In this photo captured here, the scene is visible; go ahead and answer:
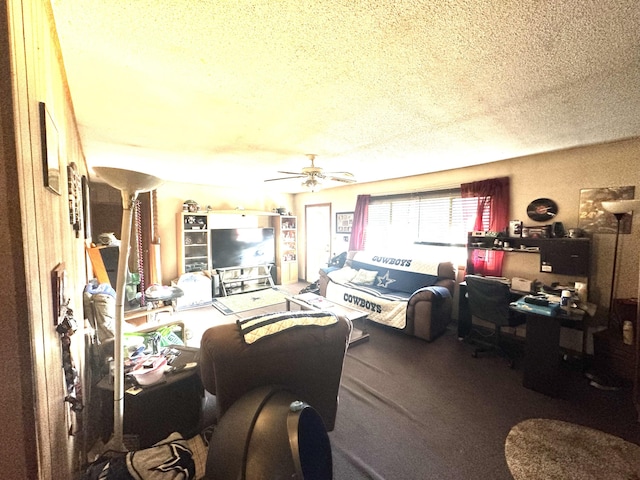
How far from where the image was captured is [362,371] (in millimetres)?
2568

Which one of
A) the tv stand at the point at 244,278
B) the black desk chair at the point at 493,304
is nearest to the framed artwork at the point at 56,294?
the black desk chair at the point at 493,304

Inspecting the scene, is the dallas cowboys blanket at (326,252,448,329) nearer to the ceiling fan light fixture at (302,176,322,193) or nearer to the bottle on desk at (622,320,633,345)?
the bottle on desk at (622,320,633,345)

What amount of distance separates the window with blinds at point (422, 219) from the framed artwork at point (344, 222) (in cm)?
52

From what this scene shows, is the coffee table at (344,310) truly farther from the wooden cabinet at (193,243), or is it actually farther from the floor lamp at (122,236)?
the wooden cabinet at (193,243)

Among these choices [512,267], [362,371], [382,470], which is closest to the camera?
[382,470]

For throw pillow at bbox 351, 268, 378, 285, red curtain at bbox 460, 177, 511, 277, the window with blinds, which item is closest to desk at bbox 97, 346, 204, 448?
throw pillow at bbox 351, 268, 378, 285

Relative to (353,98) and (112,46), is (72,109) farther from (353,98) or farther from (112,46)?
(353,98)

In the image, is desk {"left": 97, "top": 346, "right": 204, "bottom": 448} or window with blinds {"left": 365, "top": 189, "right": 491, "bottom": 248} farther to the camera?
window with blinds {"left": 365, "top": 189, "right": 491, "bottom": 248}

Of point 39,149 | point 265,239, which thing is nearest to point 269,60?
point 39,149

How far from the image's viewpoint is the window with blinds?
12.3 ft

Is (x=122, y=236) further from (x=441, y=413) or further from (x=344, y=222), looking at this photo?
(x=344, y=222)

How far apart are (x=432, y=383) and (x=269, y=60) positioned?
110 inches

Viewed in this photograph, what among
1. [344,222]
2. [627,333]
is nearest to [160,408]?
[627,333]

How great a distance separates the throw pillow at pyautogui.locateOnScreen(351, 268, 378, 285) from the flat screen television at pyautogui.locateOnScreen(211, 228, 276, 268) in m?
2.41
